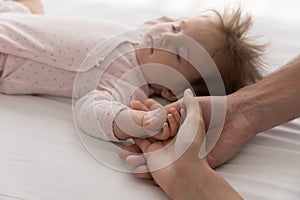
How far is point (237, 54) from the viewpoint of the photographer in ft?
4.09

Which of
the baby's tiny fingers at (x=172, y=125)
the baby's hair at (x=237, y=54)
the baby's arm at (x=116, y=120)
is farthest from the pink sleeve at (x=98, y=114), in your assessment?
the baby's hair at (x=237, y=54)

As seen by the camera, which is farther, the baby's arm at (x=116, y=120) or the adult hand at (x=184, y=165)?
the baby's arm at (x=116, y=120)

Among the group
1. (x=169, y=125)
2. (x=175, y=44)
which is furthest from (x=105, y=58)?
(x=169, y=125)

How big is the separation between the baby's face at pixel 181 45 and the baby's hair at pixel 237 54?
22 millimetres

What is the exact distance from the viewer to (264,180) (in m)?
1.01

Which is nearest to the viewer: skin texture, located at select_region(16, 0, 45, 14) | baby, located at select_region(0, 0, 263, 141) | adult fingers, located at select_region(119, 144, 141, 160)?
adult fingers, located at select_region(119, 144, 141, 160)

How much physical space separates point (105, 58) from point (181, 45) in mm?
176

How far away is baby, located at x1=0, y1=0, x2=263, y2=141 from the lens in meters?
1.22

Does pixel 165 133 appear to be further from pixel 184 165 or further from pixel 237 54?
pixel 237 54

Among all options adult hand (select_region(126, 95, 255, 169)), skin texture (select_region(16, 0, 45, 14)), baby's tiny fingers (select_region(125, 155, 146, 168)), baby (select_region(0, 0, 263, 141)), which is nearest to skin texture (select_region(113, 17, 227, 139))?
baby (select_region(0, 0, 263, 141))

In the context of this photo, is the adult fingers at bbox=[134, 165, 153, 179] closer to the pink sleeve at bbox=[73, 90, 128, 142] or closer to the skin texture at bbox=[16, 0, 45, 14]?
the pink sleeve at bbox=[73, 90, 128, 142]

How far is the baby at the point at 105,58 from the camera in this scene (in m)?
1.22

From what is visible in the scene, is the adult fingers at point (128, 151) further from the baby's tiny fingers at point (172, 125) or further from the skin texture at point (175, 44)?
the skin texture at point (175, 44)

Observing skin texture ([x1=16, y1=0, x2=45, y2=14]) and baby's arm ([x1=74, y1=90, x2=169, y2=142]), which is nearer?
baby's arm ([x1=74, y1=90, x2=169, y2=142])
